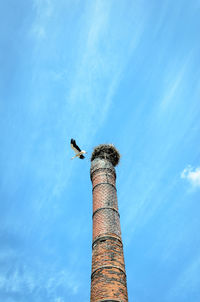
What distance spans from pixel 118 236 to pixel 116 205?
129 centimetres

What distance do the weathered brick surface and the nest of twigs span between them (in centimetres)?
72

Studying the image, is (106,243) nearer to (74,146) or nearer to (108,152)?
(108,152)

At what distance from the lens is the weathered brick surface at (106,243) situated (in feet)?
21.8

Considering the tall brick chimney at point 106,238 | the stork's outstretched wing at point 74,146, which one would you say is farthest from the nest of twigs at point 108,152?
the stork's outstretched wing at point 74,146

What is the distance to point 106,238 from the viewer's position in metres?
7.80

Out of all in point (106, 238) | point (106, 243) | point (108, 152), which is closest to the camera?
point (106, 243)

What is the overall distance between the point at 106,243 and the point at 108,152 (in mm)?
4459

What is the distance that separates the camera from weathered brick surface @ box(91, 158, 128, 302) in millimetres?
6645

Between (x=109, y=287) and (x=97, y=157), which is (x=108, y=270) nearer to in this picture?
(x=109, y=287)

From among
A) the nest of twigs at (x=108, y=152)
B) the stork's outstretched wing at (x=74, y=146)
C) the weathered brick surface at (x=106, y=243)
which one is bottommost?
the weathered brick surface at (x=106, y=243)

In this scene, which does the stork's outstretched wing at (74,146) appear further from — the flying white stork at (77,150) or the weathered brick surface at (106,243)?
the weathered brick surface at (106,243)

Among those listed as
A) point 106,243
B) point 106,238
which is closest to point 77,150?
point 106,238

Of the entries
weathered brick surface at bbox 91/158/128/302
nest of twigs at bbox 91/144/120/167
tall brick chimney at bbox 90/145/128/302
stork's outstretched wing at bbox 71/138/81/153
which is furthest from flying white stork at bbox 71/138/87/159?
weathered brick surface at bbox 91/158/128/302

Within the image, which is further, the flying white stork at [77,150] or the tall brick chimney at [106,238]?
the flying white stork at [77,150]
